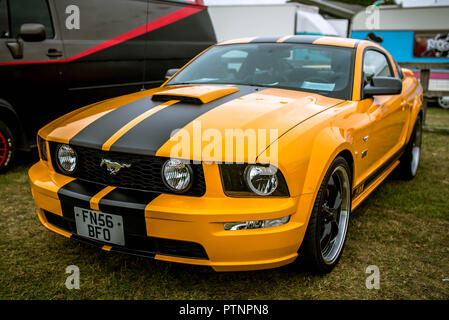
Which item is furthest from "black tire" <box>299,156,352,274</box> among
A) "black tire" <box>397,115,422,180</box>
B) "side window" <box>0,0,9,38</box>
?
"side window" <box>0,0,9,38</box>

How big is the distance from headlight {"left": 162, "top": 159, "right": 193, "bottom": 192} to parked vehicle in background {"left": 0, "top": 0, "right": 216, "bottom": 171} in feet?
9.05

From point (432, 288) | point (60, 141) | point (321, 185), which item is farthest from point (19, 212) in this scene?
point (432, 288)

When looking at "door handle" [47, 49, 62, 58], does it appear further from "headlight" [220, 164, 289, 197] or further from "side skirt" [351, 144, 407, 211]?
"side skirt" [351, 144, 407, 211]

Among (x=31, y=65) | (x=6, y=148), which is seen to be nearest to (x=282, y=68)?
(x=31, y=65)

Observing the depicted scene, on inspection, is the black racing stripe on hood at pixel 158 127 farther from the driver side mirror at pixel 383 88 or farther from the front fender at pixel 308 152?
the driver side mirror at pixel 383 88

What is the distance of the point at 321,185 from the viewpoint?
2.22 meters

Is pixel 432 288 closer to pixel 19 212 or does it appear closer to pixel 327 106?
pixel 327 106

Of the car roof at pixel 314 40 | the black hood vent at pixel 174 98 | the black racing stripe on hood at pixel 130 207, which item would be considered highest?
the car roof at pixel 314 40

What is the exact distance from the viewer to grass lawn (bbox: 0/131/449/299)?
228 cm

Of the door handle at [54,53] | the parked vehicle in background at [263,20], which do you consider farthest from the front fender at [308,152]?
the parked vehicle in background at [263,20]

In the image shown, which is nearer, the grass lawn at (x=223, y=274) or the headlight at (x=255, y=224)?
the headlight at (x=255, y=224)

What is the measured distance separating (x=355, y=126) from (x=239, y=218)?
1.12 m

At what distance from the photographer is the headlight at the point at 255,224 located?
1990 millimetres

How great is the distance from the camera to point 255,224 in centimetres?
201
